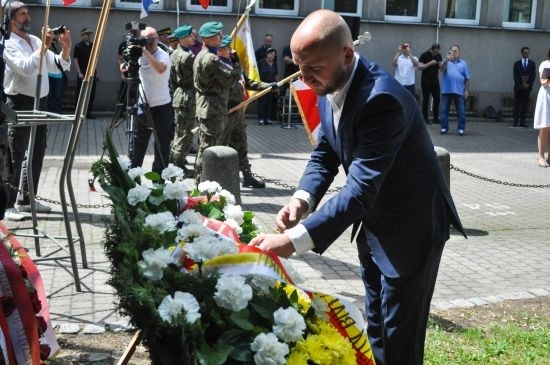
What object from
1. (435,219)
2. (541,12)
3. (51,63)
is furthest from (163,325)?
(541,12)

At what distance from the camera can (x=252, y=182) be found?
10.9m

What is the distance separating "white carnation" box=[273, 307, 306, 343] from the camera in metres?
2.52

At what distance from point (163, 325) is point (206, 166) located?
20.4 ft

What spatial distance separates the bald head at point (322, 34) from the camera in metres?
2.91

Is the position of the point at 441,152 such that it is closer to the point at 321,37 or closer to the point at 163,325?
the point at 321,37

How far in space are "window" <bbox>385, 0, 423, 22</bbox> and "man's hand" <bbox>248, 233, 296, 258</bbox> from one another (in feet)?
67.6

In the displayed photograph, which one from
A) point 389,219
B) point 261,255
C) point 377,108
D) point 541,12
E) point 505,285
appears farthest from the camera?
point 541,12

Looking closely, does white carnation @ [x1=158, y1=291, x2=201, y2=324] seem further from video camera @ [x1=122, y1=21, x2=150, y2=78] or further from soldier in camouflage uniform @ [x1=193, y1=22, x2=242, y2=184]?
video camera @ [x1=122, y1=21, x2=150, y2=78]

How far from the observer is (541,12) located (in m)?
24.0

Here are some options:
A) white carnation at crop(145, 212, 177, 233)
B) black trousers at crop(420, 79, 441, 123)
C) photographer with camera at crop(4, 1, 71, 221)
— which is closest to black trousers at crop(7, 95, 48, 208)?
photographer with camera at crop(4, 1, 71, 221)

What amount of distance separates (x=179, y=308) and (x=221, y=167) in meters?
6.15

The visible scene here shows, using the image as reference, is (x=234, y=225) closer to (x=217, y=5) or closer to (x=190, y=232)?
(x=190, y=232)

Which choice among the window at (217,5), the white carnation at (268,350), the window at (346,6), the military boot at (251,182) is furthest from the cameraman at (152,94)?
the window at (346,6)

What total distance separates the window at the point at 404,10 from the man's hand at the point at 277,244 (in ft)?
67.6
